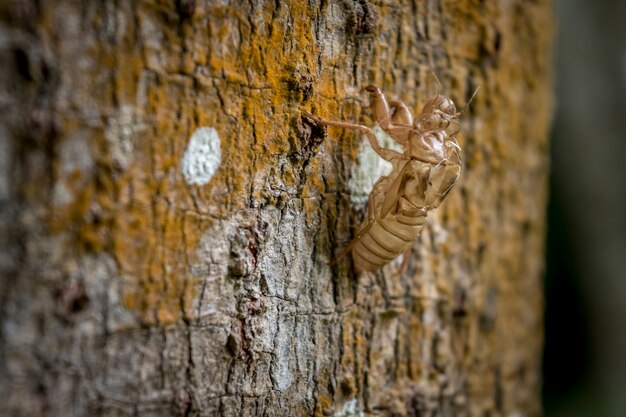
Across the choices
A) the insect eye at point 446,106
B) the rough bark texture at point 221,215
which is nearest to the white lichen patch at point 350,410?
the rough bark texture at point 221,215

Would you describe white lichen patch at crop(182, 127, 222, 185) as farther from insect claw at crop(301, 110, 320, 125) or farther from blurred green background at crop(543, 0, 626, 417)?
blurred green background at crop(543, 0, 626, 417)

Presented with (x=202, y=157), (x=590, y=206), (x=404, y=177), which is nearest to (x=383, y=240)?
(x=404, y=177)

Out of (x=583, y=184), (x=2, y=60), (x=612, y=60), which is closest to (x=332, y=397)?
(x=2, y=60)

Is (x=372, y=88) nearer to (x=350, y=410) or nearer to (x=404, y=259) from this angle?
(x=404, y=259)

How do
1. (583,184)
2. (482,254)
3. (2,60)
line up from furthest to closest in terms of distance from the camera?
(583,184) < (482,254) < (2,60)

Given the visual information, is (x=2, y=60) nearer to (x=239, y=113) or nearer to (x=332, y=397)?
(x=239, y=113)

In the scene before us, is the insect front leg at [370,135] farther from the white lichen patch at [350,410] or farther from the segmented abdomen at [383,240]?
the white lichen patch at [350,410]

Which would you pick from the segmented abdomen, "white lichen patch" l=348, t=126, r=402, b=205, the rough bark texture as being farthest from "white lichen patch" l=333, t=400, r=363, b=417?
"white lichen patch" l=348, t=126, r=402, b=205
